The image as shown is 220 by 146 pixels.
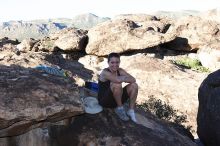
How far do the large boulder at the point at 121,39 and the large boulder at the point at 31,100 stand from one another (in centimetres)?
2139

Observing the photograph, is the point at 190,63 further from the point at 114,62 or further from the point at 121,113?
the point at 114,62

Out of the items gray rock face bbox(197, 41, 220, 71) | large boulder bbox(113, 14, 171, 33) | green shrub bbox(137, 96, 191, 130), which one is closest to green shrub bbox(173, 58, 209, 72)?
gray rock face bbox(197, 41, 220, 71)

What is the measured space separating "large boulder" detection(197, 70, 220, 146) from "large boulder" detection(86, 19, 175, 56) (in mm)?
18630

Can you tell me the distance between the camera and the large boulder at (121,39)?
33.8 metres

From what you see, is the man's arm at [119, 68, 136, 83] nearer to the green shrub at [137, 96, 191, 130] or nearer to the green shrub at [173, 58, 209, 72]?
the green shrub at [137, 96, 191, 130]

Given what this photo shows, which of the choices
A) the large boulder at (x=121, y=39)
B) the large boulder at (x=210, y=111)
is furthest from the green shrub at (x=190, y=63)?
the large boulder at (x=210, y=111)

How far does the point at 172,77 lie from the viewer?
969 inches

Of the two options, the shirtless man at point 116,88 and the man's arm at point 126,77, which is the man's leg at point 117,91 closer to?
the shirtless man at point 116,88

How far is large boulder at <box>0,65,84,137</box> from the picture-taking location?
1085cm

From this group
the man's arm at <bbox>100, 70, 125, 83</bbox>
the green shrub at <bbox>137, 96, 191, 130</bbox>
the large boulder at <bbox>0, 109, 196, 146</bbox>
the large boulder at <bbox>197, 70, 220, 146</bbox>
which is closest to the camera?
the large boulder at <bbox>0, 109, 196, 146</bbox>

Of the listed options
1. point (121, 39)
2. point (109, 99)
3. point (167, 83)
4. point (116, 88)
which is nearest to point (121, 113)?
point (109, 99)

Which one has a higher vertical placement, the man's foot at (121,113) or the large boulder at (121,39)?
the man's foot at (121,113)

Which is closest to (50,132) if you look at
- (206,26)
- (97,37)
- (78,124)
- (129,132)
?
(78,124)

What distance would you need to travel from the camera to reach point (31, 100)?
11.3 meters
